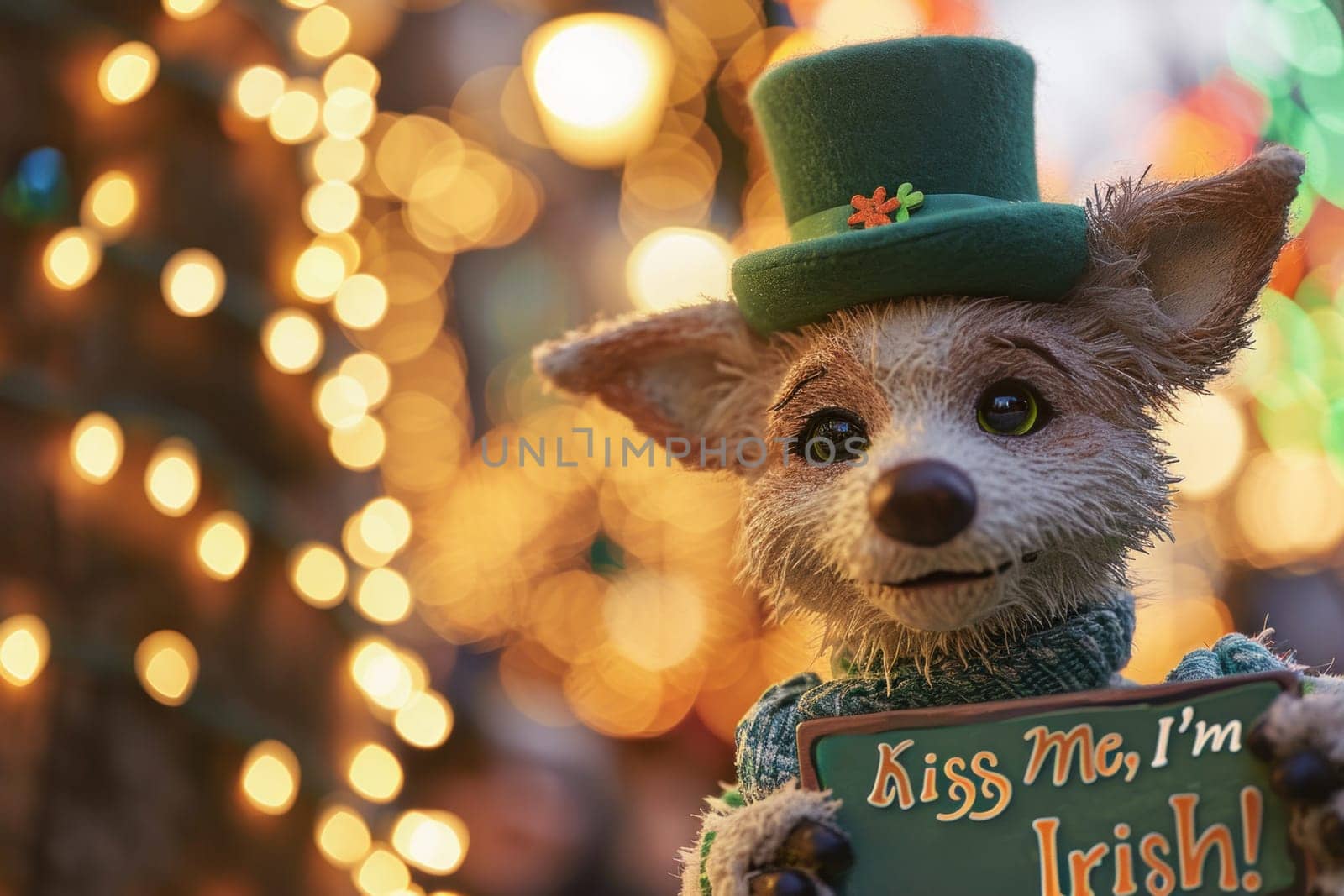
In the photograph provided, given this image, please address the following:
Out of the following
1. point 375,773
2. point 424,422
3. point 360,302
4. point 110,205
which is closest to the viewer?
point 110,205

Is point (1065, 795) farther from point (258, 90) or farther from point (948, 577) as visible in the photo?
point (258, 90)

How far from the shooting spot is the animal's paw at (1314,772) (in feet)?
2.25

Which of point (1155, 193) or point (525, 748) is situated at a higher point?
point (525, 748)

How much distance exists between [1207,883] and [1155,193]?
51 centimetres

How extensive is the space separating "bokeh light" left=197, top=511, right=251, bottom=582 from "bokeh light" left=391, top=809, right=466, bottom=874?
538 millimetres

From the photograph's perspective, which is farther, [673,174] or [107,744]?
[673,174]

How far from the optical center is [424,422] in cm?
313

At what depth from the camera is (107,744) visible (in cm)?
Answer: 147

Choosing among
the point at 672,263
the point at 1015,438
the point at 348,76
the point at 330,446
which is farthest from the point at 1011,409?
the point at 672,263

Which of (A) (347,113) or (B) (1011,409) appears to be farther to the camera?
(A) (347,113)

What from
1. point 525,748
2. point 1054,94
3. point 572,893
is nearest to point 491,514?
point 525,748

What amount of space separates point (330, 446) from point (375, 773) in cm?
51

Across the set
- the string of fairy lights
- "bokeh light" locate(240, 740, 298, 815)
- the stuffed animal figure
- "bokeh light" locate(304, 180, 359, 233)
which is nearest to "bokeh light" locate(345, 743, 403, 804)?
the string of fairy lights

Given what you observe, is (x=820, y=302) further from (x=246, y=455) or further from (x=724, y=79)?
(x=724, y=79)
